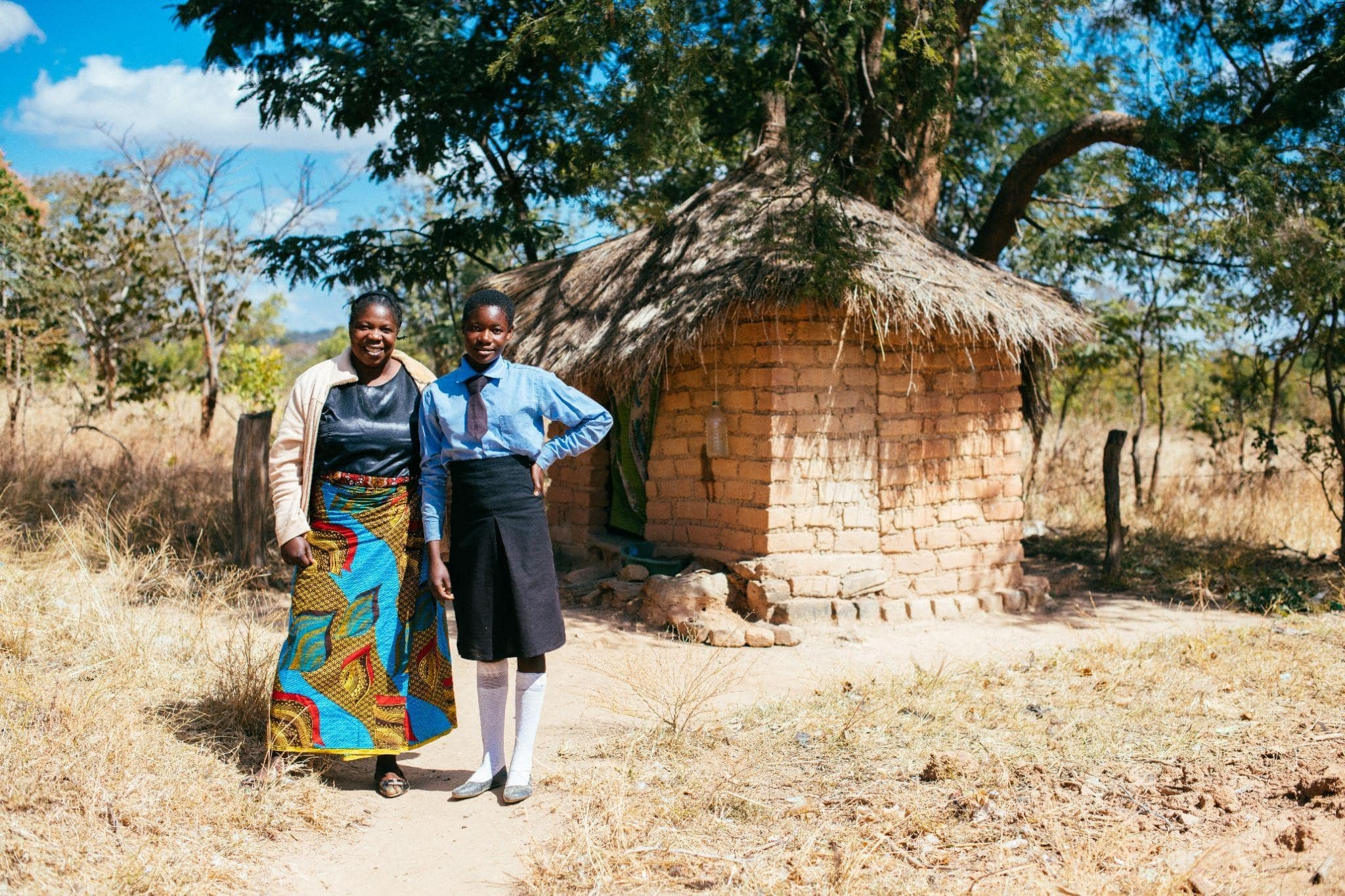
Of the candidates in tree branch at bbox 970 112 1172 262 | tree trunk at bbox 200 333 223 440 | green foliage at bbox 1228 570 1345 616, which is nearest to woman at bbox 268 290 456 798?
green foliage at bbox 1228 570 1345 616

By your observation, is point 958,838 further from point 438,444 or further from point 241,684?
point 241,684

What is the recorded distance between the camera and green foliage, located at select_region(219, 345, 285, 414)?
1462cm

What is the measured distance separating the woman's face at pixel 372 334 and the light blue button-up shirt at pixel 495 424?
21cm

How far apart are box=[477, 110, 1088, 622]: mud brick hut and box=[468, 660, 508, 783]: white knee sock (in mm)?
2746

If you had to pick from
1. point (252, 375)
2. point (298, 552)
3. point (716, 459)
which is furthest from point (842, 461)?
point (252, 375)

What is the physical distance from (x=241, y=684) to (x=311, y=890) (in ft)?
4.21

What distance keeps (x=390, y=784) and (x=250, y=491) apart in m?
4.11

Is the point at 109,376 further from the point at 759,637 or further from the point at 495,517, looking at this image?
the point at 495,517

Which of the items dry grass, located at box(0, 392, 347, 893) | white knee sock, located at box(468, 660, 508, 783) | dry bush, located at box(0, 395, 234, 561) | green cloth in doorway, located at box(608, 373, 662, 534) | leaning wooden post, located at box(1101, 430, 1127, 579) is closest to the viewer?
dry grass, located at box(0, 392, 347, 893)

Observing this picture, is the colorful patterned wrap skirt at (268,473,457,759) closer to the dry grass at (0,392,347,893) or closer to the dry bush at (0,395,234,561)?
the dry grass at (0,392,347,893)

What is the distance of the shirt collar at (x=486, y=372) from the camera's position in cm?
332

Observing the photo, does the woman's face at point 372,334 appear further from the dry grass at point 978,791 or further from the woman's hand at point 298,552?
the dry grass at point 978,791

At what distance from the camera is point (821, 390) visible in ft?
20.1

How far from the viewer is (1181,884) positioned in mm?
2693
